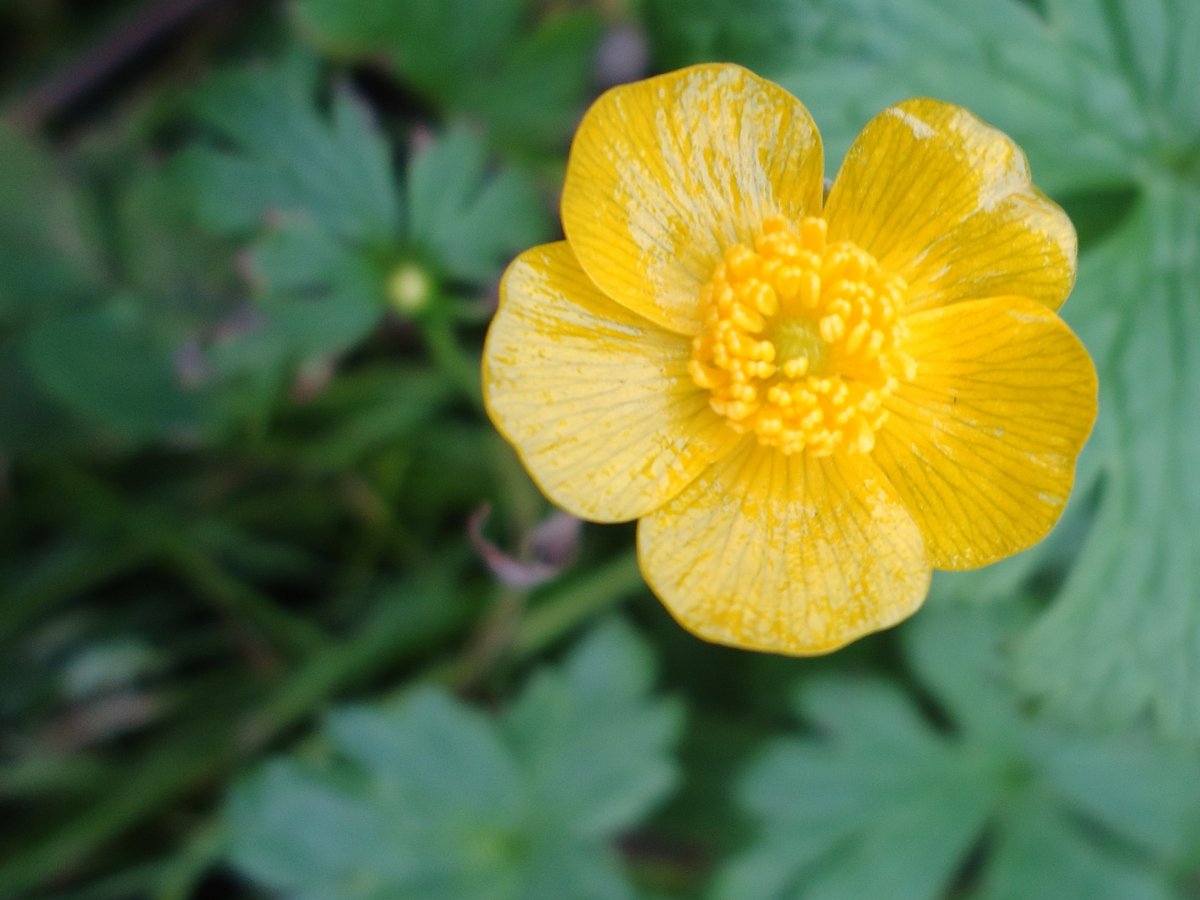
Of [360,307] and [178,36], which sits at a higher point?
[178,36]

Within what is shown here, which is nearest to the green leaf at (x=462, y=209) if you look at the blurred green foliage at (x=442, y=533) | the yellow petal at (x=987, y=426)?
the blurred green foliage at (x=442, y=533)

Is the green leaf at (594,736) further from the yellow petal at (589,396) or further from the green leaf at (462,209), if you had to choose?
the yellow petal at (589,396)

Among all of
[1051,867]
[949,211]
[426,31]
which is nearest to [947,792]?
[1051,867]

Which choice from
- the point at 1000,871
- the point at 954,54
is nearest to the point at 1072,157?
the point at 954,54

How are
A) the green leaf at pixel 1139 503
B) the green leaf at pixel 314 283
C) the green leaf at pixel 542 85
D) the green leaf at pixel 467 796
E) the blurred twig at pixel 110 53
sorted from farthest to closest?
1. the blurred twig at pixel 110 53
2. the green leaf at pixel 542 85
3. the green leaf at pixel 467 796
4. the green leaf at pixel 314 283
5. the green leaf at pixel 1139 503

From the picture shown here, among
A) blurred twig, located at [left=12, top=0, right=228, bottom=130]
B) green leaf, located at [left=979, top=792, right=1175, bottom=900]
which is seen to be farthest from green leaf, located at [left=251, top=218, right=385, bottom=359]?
green leaf, located at [left=979, top=792, right=1175, bottom=900]

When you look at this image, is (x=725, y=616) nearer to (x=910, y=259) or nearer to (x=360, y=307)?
(x=910, y=259)

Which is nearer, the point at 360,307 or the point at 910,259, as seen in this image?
the point at 910,259
